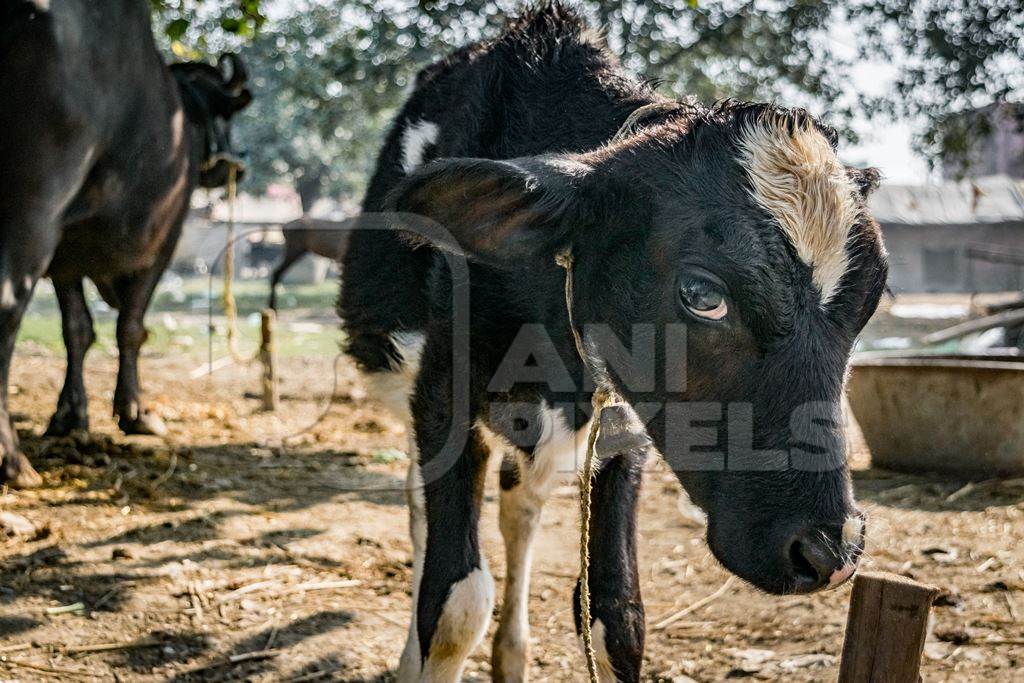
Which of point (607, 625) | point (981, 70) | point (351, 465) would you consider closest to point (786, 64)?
point (981, 70)

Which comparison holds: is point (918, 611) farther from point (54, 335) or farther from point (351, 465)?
point (54, 335)

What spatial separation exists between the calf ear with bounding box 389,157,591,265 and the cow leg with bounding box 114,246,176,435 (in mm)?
4738

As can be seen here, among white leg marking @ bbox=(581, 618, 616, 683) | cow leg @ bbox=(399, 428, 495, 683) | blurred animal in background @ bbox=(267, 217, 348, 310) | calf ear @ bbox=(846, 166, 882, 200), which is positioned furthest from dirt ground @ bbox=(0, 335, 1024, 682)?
blurred animal in background @ bbox=(267, 217, 348, 310)

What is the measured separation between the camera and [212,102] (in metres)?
7.55

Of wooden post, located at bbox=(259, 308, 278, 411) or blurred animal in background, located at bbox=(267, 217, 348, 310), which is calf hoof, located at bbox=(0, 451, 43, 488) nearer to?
wooden post, located at bbox=(259, 308, 278, 411)

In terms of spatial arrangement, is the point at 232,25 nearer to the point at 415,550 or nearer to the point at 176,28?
the point at 176,28

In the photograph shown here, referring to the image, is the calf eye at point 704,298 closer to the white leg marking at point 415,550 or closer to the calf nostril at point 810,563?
the calf nostril at point 810,563

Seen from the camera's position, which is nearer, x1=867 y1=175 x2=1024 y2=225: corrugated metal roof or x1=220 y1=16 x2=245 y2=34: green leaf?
x1=220 y1=16 x2=245 y2=34: green leaf

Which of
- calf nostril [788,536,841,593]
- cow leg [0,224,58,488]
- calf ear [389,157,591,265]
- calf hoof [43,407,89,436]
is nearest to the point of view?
calf nostril [788,536,841,593]

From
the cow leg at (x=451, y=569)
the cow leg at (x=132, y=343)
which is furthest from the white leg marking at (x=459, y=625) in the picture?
the cow leg at (x=132, y=343)

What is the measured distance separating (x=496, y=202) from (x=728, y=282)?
61 centimetres

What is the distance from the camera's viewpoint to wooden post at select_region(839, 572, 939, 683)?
2139mm

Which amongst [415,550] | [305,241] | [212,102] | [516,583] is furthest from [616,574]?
[305,241]

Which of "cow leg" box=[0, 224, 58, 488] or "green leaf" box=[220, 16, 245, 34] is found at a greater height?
"green leaf" box=[220, 16, 245, 34]
